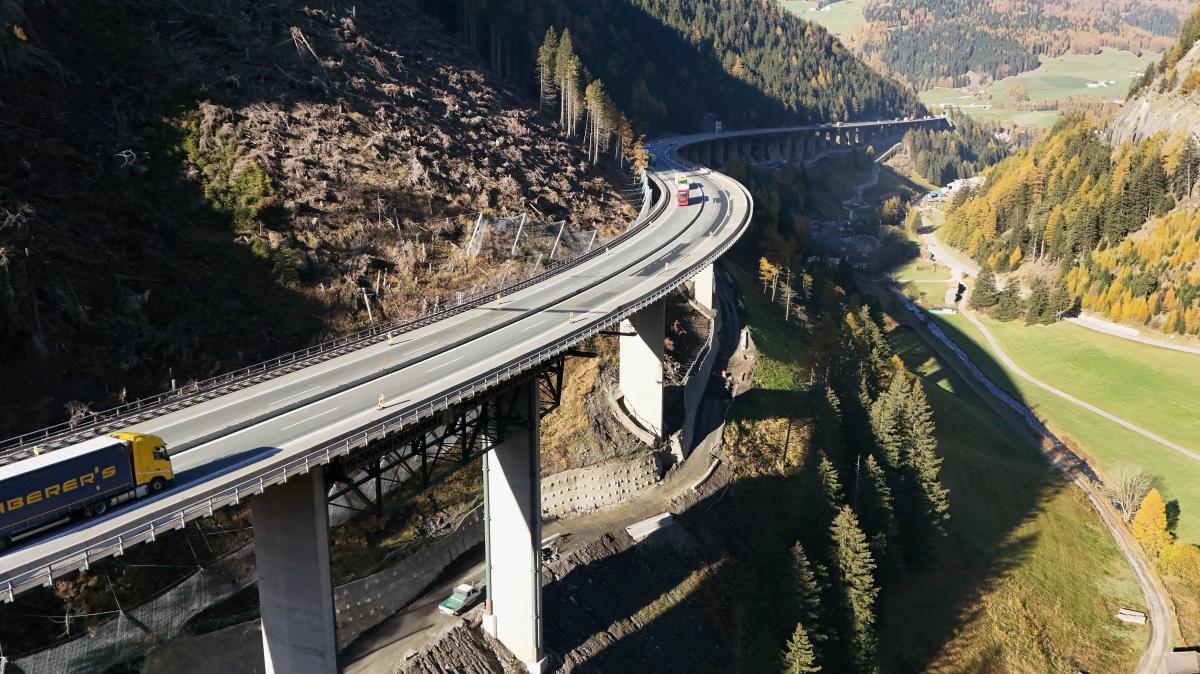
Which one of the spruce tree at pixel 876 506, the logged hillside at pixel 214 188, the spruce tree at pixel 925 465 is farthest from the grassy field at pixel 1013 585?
the logged hillside at pixel 214 188

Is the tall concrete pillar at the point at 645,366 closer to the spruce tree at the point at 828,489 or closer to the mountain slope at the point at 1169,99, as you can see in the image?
the spruce tree at the point at 828,489

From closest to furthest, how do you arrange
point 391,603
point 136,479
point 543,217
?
point 136,479 → point 391,603 → point 543,217

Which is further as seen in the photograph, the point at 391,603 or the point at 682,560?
the point at 682,560

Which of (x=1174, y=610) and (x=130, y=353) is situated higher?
(x=130, y=353)

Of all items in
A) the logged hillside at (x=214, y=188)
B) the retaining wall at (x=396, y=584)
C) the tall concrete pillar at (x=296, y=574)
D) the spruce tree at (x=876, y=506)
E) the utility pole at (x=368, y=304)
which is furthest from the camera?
the spruce tree at (x=876, y=506)

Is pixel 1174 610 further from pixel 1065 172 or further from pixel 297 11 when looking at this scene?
pixel 1065 172

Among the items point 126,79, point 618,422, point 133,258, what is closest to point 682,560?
point 618,422

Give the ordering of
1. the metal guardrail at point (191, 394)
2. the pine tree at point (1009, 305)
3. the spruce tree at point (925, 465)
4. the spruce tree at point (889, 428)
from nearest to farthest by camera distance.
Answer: the metal guardrail at point (191, 394) → the spruce tree at point (925, 465) → the spruce tree at point (889, 428) → the pine tree at point (1009, 305)
